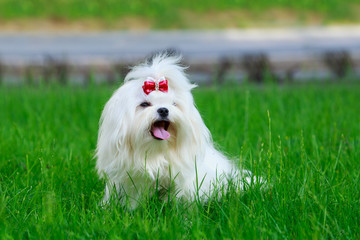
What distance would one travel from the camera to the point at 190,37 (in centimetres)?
1500

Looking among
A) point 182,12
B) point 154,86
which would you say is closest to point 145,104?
point 154,86

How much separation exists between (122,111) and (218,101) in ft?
10.1

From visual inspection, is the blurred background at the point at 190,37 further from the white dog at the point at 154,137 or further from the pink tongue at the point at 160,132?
the pink tongue at the point at 160,132

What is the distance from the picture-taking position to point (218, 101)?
6.21m

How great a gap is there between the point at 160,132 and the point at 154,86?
273 millimetres

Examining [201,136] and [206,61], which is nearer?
[201,136]

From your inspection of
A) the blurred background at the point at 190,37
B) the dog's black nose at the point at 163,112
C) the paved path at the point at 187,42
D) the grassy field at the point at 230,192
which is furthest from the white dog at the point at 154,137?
the paved path at the point at 187,42

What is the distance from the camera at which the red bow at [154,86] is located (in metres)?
3.25

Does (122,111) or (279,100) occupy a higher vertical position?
(122,111)

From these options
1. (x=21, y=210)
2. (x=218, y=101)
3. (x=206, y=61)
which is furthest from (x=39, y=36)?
(x=21, y=210)

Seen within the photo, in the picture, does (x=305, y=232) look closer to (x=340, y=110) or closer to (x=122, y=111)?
(x=122, y=111)

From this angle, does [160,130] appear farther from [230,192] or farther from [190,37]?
[190,37]

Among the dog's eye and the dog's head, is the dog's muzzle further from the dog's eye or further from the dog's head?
the dog's eye

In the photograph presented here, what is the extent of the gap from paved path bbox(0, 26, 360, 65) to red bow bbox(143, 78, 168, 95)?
28.7 feet
